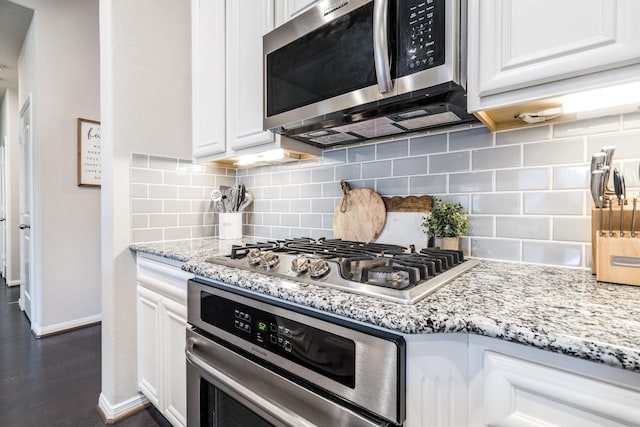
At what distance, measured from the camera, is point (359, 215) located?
4.54 ft

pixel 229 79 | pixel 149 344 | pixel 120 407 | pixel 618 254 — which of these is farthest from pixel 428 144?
pixel 120 407

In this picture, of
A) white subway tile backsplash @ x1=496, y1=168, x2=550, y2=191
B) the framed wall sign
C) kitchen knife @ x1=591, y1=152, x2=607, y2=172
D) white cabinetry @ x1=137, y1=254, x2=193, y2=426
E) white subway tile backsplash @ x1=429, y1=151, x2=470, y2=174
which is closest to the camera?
kitchen knife @ x1=591, y1=152, x2=607, y2=172

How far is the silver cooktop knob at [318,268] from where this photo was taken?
818 mm

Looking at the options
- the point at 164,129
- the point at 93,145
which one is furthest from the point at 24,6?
the point at 164,129

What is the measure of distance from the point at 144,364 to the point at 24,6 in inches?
124

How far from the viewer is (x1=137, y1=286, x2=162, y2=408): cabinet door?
1.42 metres

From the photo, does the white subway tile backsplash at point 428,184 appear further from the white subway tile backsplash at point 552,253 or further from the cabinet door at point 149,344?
the cabinet door at point 149,344

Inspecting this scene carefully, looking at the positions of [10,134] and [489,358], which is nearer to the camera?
[489,358]

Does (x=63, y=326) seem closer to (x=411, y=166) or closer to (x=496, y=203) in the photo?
(x=411, y=166)

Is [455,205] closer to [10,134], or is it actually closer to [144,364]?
[144,364]

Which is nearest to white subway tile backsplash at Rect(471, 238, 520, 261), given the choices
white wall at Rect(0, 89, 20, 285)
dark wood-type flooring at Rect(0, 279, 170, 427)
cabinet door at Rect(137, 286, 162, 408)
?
cabinet door at Rect(137, 286, 162, 408)

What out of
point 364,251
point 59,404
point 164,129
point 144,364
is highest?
point 164,129

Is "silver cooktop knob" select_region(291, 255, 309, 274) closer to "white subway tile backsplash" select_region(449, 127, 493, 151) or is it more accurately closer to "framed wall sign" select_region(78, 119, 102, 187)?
"white subway tile backsplash" select_region(449, 127, 493, 151)

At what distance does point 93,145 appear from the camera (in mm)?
2984
